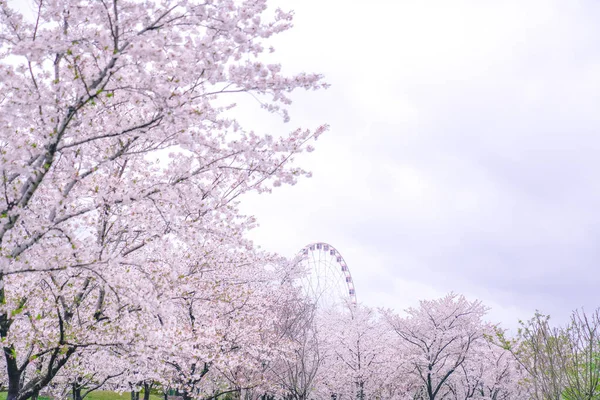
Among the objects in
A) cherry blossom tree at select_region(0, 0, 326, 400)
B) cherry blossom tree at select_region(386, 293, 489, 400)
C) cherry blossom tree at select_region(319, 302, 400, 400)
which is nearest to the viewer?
cherry blossom tree at select_region(0, 0, 326, 400)

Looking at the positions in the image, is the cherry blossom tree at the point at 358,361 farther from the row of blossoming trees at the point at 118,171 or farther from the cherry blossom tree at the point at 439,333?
the row of blossoming trees at the point at 118,171

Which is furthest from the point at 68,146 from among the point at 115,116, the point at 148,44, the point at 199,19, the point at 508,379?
the point at 508,379

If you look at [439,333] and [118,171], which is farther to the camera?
[439,333]

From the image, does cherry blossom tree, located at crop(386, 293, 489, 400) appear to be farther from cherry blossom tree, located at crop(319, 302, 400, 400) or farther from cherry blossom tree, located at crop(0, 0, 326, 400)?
cherry blossom tree, located at crop(0, 0, 326, 400)

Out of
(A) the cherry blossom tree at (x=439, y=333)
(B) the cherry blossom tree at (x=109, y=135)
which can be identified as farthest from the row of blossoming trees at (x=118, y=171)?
(A) the cherry blossom tree at (x=439, y=333)

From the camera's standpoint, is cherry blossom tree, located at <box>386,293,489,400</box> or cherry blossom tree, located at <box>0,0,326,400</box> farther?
cherry blossom tree, located at <box>386,293,489,400</box>

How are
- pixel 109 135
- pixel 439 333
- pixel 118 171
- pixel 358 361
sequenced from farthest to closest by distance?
1. pixel 358 361
2. pixel 439 333
3. pixel 118 171
4. pixel 109 135

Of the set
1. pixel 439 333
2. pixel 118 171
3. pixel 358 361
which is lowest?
pixel 358 361

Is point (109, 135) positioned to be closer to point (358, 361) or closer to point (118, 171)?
point (118, 171)

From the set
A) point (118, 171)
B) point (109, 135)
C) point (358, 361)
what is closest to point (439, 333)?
point (358, 361)

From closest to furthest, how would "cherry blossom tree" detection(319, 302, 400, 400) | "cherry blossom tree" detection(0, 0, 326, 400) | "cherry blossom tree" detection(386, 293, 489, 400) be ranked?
"cherry blossom tree" detection(0, 0, 326, 400) → "cherry blossom tree" detection(386, 293, 489, 400) → "cherry blossom tree" detection(319, 302, 400, 400)

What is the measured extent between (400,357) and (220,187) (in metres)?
20.1

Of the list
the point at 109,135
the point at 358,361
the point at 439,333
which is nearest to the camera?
the point at 109,135

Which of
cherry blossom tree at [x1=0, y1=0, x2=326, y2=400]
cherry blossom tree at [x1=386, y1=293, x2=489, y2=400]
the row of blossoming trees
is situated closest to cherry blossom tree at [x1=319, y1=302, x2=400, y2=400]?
cherry blossom tree at [x1=386, y1=293, x2=489, y2=400]
